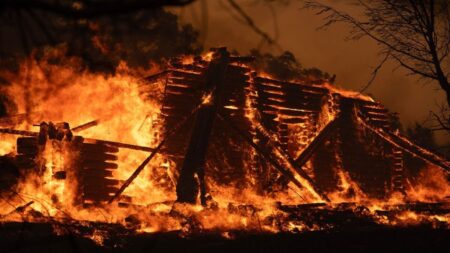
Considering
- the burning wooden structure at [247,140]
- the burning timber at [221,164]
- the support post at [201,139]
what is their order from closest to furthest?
the burning timber at [221,164] → the support post at [201,139] → the burning wooden structure at [247,140]

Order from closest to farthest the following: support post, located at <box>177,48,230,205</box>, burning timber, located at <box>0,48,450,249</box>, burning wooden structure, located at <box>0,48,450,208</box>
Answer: burning timber, located at <box>0,48,450,249</box>, support post, located at <box>177,48,230,205</box>, burning wooden structure, located at <box>0,48,450,208</box>

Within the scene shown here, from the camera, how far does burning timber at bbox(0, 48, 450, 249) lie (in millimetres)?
11398

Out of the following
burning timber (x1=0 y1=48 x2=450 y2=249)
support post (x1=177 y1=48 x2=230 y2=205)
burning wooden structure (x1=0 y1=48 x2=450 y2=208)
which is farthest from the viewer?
burning wooden structure (x1=0 y1=48 x2=450 y2=208)

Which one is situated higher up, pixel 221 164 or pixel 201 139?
pixel 201 139

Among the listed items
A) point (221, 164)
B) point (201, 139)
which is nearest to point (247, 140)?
point (201, 139)

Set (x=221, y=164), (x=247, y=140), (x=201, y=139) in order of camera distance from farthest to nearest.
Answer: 1. (x=221, y=164)
2. (x=247, y=140)
3. (x=201, y=139)

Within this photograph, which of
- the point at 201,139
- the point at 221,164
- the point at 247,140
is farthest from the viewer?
the point at 221,164

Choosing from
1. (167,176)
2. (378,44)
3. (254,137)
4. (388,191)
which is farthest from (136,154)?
(388,191)

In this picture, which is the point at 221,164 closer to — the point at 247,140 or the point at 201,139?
the point at 247,140

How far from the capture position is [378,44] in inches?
378

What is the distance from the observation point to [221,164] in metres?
15.1

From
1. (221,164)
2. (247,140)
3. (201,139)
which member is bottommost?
(221,164)

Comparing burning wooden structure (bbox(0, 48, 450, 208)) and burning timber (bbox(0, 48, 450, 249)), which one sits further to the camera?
burning wooden structure (bbox(0, 48, 450, 208))

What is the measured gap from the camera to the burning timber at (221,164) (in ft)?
37.4
